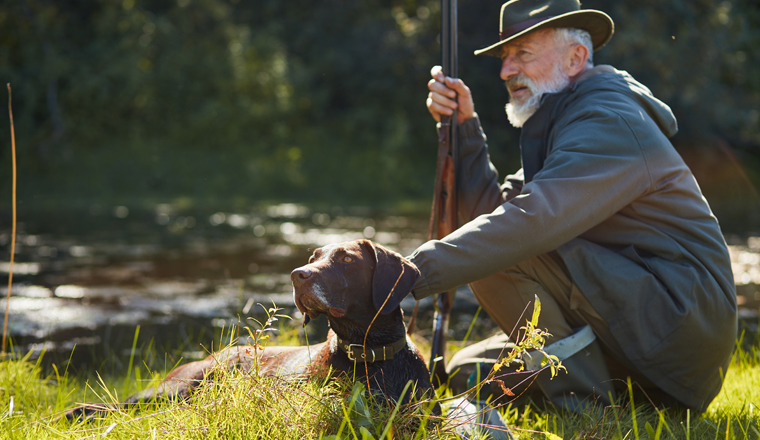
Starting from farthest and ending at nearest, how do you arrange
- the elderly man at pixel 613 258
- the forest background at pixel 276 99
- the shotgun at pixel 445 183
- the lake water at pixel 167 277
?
1. the forest background at pixel 276 99
2. the lake water at pixel 167 277
3. the shotgun at pixel 445 183
4. the elderly man at pixel 613 258

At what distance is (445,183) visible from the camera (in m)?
Result: 3.37

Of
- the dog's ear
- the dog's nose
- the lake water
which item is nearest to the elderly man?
the dog's ear

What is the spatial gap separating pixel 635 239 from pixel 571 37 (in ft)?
3.63

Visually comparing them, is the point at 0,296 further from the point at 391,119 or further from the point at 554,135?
the point at 391,119

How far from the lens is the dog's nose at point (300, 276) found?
6.68 feet

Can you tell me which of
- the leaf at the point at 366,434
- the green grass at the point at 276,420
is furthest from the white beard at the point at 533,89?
the leaf at the point at 366,434

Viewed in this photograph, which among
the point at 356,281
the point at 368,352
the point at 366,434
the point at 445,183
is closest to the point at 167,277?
the point at 445,183

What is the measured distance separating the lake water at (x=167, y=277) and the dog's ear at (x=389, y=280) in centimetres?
77

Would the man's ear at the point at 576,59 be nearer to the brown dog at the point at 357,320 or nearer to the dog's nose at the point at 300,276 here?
the brown dog at the point at 357,320

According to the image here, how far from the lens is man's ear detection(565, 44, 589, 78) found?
10.8 feet

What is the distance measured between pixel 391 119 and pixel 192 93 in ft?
22.8

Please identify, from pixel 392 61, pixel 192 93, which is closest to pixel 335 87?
pixel 392 61

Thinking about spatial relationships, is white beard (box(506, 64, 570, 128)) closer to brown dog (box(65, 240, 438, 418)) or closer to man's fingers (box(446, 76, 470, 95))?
man's fingers (box(446, 76, 470, 95))

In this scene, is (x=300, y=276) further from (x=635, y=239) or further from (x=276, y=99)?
(x=276, y=99)
